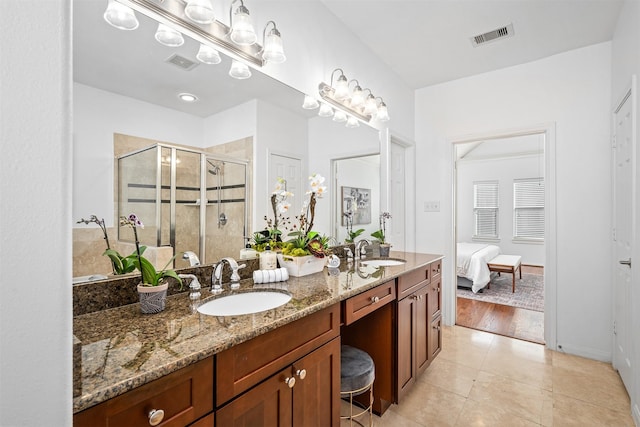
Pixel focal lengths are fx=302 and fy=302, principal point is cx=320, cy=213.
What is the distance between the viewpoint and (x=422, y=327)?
2133 millimetres

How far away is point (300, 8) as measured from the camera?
1.97 meters

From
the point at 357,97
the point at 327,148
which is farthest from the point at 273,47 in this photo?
the point at 357,97

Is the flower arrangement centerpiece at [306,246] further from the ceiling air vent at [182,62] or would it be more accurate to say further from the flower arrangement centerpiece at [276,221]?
the ceiling air vent at [182,62]

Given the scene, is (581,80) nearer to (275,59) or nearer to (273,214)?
(275,59)

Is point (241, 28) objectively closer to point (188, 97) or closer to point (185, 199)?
point (188, 97)

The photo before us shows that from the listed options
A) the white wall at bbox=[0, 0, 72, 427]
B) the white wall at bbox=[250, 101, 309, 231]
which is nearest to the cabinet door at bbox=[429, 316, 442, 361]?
the white wall at bbox=[250, 101, 309, 231]

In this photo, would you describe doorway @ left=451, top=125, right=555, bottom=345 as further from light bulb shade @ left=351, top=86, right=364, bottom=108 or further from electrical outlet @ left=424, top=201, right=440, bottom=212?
light bulb shade @ left=351, top=86, right=364, bottom=108

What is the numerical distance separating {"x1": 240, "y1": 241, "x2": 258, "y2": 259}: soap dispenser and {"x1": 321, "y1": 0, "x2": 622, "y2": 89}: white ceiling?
1.82 meters

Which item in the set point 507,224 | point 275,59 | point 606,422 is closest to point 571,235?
point 606,422

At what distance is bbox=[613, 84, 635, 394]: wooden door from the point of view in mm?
1973

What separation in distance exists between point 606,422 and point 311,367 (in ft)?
6.41

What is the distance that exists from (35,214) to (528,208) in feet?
25.0

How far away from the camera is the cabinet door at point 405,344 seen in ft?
6.01

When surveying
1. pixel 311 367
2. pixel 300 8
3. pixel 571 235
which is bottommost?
pixel 311 367
